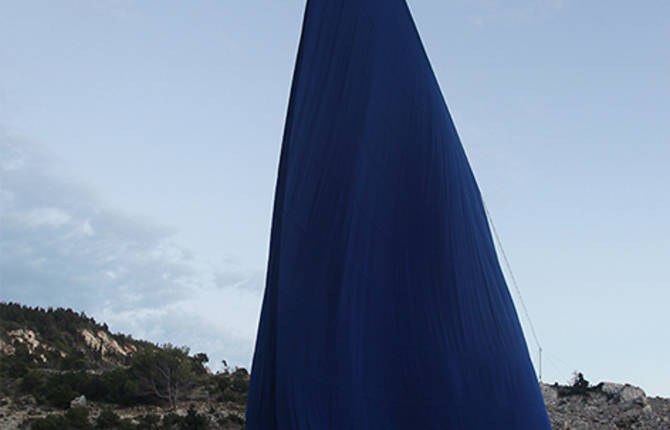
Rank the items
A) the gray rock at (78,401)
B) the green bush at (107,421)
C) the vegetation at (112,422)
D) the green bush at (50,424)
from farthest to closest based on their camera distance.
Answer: the gray rock at (78,401)
the green bush at (107,421)
the vegetation at (112,422)
the green bush at (50,424)

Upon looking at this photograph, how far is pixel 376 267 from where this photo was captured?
6.73m

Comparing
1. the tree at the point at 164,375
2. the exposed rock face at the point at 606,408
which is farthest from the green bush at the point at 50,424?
the exposed rock face at the point at 606,408

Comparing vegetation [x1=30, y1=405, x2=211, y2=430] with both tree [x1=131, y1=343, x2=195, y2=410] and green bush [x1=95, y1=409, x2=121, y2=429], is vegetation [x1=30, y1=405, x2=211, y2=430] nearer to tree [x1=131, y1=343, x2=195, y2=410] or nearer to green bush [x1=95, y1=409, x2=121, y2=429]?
green bush [x1=95, y1=409, x2=121, y2=429]

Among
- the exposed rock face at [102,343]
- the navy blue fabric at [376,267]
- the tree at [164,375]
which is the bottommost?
the navy blue fabric at [376,267]

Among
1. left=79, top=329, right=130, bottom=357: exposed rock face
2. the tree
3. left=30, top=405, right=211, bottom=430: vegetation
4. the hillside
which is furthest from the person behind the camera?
left=79, top=329, right=130, bottom=357: exposed rock face

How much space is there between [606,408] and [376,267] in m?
36.6

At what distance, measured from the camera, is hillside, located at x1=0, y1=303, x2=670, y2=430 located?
75.7 ft

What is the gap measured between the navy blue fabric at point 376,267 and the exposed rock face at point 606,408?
29.3m

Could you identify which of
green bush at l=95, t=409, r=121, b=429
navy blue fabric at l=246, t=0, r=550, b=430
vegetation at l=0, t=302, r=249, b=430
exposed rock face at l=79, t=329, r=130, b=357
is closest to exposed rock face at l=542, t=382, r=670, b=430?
vegetation at l=0, t=302, r=249, b=430

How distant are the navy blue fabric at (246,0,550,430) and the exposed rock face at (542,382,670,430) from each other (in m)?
29.3

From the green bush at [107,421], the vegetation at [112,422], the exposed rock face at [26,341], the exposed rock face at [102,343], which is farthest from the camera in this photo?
the exposed rock face at [102,343]

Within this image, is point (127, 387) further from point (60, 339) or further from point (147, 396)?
point (60, 339)

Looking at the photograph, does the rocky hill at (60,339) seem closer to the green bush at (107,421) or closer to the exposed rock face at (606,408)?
the green bush at (107,421)

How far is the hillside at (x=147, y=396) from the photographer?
23.1 metres
